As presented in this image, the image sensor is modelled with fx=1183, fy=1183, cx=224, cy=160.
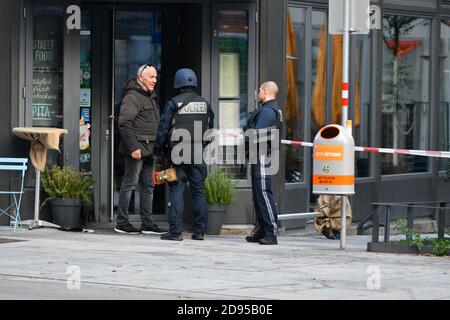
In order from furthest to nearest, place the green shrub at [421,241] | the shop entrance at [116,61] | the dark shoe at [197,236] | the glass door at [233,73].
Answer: the shop entrance at [116,61] → the glass door at [233,73] → the dark shoe at [197,236] → the green shrub at [421,241]

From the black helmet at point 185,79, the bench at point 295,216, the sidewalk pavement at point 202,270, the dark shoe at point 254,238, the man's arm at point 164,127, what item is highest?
the black helmet at point 185,79

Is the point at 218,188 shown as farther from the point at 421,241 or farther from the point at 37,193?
the point at 421,241

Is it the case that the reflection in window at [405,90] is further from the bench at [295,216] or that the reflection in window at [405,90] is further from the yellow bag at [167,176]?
the yellow bag at [167,176]

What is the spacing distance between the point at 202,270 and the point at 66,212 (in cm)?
420

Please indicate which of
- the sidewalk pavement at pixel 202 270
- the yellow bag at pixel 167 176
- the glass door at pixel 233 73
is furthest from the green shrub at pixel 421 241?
the glass door at pixel 233 73

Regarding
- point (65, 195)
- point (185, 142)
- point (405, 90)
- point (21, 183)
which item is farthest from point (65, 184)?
point (405, 90)

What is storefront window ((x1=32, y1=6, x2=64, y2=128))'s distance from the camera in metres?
15.0

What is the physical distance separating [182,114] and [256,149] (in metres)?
0.97

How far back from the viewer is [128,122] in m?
14.4

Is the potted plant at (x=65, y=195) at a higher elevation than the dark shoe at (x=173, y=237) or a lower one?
higher

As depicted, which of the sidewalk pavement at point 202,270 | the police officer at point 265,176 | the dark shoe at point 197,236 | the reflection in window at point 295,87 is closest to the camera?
the sidewalk pavement at point 202,270

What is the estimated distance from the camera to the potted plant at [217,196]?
14773mm

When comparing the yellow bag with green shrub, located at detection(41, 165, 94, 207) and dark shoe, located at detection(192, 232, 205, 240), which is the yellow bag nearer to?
dark shoe, located at detection(192, 232, 205, 240)
